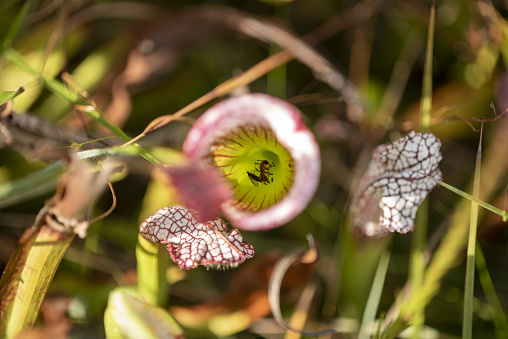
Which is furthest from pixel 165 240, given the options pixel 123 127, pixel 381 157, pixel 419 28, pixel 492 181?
pixel 419 28

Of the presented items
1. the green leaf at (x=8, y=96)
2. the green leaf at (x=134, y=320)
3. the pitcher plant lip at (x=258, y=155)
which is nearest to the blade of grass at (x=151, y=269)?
the green leaf at (x=134, y=320)

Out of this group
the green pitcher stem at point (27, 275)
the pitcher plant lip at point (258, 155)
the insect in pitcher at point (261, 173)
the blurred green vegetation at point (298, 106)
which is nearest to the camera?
the pitcher plant lip at point (258, 155)

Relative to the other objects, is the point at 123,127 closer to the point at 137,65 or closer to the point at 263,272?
the point at 137,65

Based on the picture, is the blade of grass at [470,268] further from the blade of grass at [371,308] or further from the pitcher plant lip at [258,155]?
the pitcher plant lip at [258,155]

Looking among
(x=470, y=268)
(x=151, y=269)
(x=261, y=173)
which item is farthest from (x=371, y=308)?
(x=151, y=269)

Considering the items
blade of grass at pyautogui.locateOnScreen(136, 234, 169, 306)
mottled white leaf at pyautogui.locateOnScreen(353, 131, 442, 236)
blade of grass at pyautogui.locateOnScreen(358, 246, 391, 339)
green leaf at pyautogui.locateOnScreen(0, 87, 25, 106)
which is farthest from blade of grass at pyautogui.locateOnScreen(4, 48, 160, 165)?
blade of grass at pyautogui.locateOnScreen(358, 246, 391, 339)

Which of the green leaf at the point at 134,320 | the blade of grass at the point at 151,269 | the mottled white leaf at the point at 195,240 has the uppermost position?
the mottled white leaf at the point at 195,240

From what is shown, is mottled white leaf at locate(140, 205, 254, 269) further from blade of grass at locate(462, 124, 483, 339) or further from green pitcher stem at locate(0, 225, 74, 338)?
blade of grass at locate(462, 124, 483, 339)
